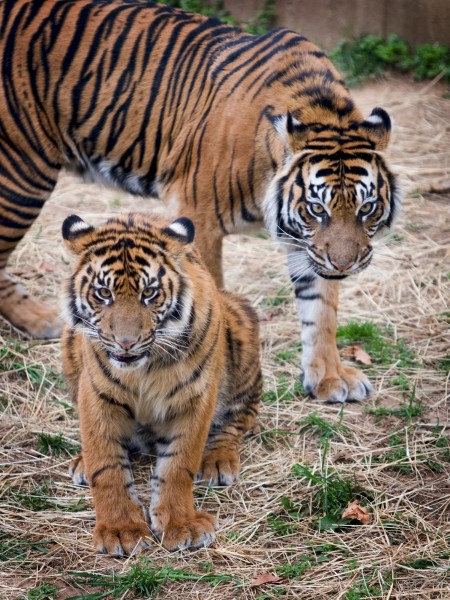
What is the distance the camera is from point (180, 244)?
390 cm

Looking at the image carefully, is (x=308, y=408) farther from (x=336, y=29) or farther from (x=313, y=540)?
(x=336, y=29)

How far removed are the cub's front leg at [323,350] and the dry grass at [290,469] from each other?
0.10 metres

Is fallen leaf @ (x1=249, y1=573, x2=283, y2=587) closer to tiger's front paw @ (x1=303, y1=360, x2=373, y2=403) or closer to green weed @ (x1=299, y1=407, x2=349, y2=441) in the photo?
green weed @ (x1=299, y1=407, x2=349, y2=441)

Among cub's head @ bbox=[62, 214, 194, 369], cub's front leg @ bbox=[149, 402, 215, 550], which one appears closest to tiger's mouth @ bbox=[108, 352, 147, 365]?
cub's head @ bbox=[62, 214, 194, 369]

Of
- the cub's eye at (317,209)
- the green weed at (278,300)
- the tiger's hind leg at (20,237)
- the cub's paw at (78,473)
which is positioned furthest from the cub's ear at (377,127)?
the cub's paw at (78,473)

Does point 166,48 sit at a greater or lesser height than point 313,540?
greater

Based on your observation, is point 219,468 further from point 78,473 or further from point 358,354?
point 358,354

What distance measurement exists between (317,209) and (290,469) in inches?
46.8

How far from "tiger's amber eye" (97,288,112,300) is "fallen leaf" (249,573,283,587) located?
116 cm


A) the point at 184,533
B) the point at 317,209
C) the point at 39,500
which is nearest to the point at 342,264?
the point at 317,209

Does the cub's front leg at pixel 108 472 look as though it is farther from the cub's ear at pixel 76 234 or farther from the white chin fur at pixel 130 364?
the cub's ear at pixel 76 234

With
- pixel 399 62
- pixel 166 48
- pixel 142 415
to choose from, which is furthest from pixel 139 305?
pixel 399 62

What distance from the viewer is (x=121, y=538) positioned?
3760 millimetres

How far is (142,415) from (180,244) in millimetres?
688
